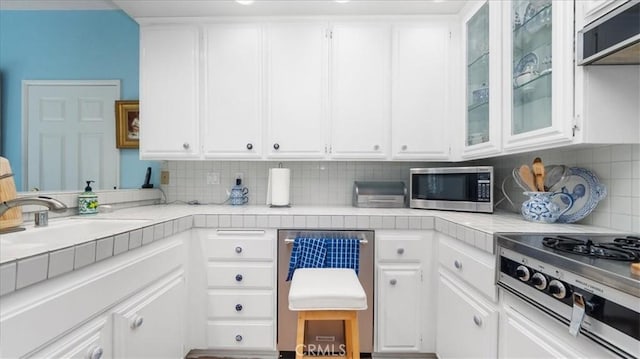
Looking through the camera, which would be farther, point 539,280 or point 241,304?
point 241,304

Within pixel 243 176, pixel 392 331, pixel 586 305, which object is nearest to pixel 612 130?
pixel 586 305

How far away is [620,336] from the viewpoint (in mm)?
685

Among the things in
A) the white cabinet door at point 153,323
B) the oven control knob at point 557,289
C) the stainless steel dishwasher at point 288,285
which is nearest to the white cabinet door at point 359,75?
the stainless steel dishwasher at point 288,285

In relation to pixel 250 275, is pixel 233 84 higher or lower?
higher

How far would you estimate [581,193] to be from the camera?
4.86 ft

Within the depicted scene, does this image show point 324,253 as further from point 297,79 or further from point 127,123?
point 127,123

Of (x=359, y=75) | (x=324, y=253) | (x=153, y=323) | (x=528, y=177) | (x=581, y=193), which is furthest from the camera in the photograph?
(x=359, y=75)

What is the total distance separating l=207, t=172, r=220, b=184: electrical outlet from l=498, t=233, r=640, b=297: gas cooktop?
1985 mm

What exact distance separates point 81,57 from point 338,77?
81.5 inches

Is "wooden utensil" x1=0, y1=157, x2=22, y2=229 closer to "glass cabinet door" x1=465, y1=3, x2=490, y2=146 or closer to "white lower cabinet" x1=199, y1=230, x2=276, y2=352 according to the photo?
"white lower cabinet" x1=199, y1=230, x2=276, y2=352

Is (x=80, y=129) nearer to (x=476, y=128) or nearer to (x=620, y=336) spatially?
(x=476, y=128)

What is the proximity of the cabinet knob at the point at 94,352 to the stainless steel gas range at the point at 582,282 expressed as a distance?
1389 mm

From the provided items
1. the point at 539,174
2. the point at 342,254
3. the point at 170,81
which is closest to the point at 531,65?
the point at 539,174

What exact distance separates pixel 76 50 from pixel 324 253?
2546 mm
